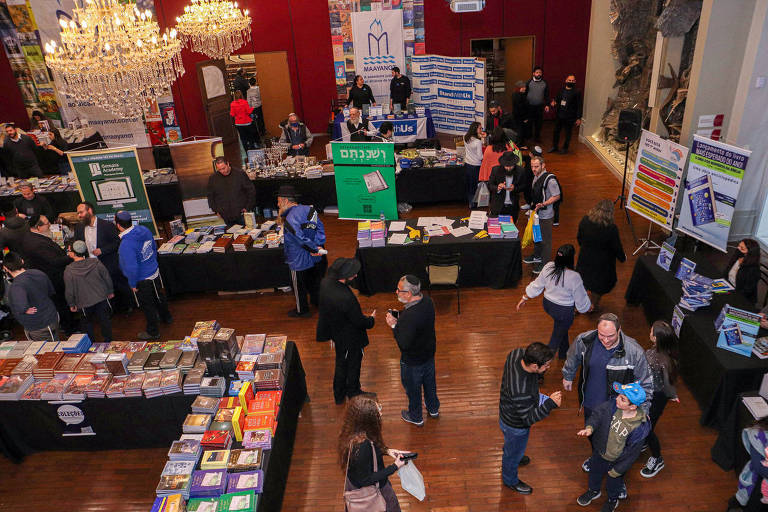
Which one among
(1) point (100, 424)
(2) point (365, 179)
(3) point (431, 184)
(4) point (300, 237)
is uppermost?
(2) point (365, 179)

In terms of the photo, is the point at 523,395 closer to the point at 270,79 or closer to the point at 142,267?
the point at 142,267

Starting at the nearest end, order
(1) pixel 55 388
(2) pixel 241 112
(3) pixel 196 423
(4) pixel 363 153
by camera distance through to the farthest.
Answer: (3) pixel 196 423, (1) pixel 55 388, (4) pixel 363 153, (2) pixel 241 112

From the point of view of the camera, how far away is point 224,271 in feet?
23.6

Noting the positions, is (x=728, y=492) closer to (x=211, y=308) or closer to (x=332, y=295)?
(x=332, y=295)

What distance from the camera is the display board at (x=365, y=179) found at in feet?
24.9

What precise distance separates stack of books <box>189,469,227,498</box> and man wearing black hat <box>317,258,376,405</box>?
4.82ft

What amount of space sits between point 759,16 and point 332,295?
6.31 m

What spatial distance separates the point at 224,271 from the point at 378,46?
8514mm

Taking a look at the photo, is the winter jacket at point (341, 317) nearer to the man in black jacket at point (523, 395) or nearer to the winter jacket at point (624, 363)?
the man in black jacket at point (523, 395)

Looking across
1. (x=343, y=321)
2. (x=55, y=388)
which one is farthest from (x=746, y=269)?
(x=55, y=388)

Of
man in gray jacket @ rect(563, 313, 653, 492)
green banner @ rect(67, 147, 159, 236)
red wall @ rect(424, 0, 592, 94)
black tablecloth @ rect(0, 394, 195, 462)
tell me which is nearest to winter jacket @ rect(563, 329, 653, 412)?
man in gray jacket @ rect(563, 313, 653, 492)

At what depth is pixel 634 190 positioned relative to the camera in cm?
777

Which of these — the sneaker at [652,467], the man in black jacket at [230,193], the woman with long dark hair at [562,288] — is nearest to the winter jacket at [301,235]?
the man in black jacket at [230,193]

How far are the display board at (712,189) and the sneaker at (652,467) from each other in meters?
3.37
